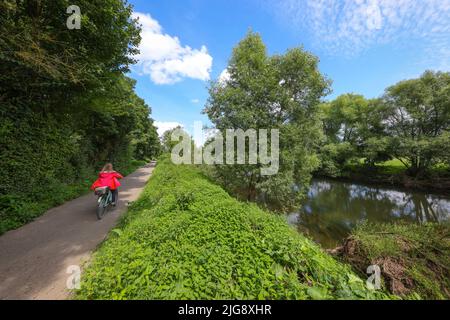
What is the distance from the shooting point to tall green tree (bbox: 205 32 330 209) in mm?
8977

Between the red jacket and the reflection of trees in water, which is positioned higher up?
the red jacket

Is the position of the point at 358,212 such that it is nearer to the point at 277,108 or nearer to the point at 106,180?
the point at 277,108

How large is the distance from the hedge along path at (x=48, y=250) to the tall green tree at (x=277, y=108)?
20.7 ft

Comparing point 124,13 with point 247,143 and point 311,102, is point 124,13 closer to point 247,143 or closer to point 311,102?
point 247,143

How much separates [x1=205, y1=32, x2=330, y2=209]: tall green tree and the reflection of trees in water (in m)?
2.23

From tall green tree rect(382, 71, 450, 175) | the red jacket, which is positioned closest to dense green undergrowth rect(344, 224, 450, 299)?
the red jacket

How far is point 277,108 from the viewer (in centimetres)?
935

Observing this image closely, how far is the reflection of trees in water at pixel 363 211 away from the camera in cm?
942

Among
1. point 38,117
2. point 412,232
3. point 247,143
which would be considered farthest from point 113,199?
point 412,232

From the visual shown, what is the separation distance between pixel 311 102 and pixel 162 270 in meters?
9.90

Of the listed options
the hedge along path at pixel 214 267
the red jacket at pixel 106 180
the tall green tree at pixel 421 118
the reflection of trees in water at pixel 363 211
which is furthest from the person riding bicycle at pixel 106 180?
the tall green tree at pixel 421 118

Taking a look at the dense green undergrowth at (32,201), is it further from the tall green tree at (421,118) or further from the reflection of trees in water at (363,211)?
the tall green tree at (421,118)

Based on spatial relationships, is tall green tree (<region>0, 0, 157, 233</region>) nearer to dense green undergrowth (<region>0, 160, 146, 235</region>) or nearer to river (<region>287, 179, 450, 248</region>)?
dense green undergrowth (<region>0, 160, 146, 235</region>)

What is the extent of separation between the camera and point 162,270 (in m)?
2.60
